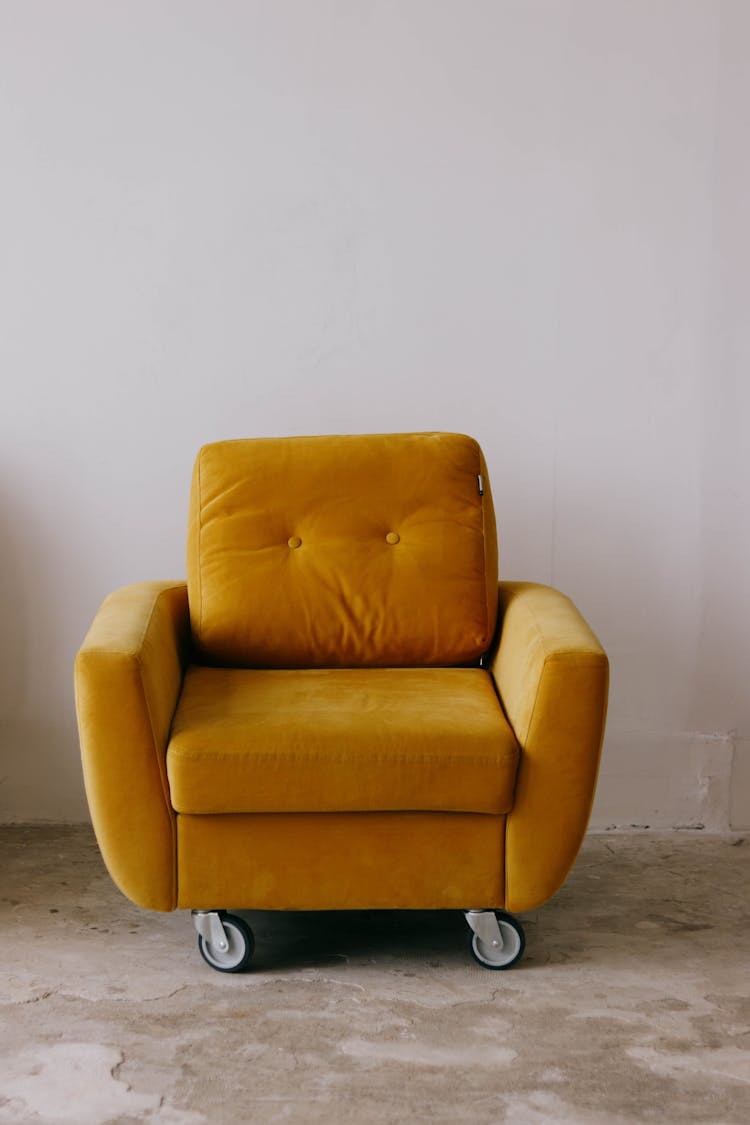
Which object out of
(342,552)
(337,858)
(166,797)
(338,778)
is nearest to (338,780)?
(338,778)

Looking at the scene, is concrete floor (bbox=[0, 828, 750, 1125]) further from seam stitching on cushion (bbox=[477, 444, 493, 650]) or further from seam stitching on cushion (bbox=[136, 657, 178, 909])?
seam stitching on cushion (bbox=[477, 444, 493, 650])

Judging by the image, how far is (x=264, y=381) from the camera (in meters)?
2.87

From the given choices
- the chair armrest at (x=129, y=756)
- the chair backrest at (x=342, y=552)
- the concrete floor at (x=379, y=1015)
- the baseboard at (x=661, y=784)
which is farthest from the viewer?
the baseboard at (x=661, y=784)

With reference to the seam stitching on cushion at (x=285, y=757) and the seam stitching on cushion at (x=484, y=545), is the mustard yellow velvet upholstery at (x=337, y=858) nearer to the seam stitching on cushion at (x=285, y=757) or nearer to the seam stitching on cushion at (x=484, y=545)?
the seam stitching on cushion at (x=285, y=757)

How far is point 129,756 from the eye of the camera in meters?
2.00

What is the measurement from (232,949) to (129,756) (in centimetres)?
42

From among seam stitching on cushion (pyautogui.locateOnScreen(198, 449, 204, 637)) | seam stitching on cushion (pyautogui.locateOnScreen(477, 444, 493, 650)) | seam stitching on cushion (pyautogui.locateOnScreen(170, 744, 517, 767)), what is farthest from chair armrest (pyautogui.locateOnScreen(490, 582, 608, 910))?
seam stitching on cushion (pyautogui.locateOnScreen(198, 449, 204, 637))

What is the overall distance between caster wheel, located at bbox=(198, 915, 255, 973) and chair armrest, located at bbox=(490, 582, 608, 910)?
1.57 feet

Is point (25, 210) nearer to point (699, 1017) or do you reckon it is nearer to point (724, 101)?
point (724, 101)

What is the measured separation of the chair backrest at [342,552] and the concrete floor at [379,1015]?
570mm

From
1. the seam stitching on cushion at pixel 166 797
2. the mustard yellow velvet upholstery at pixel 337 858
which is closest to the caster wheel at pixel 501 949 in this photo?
the mustard yellow velvet upholstery at pixel 337 858

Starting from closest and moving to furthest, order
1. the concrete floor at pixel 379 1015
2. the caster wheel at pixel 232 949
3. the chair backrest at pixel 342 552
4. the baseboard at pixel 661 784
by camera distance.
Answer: the concrete floor at pixel 379 1015 → the caster wheel at pixel 232 949 → the chair backrest at pixel 342 552 → the baseboard at pixel 661 784

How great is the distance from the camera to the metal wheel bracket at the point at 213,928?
2.12 metres

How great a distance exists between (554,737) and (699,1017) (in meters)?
0.52
